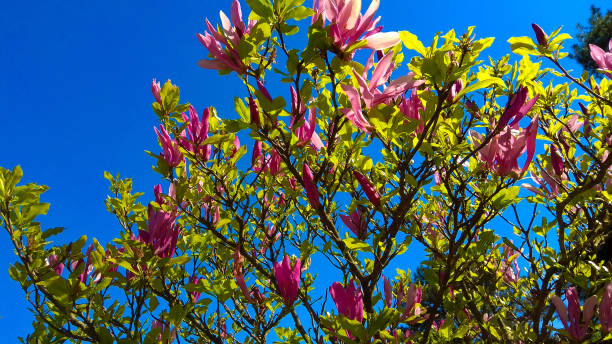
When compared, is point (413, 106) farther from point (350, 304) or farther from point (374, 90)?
point (350, 304)

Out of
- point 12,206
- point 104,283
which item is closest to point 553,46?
point 104,283

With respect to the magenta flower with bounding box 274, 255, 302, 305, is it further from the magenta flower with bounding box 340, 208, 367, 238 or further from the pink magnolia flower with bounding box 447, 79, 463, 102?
the pink magnolia flower with bounding box 447, 79, 463, 102

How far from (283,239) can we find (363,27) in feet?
4.66

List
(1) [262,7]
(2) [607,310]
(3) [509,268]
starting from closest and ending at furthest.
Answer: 1. (1) [262,7]
2. (2) [607,310]
3. (3) [509,268]

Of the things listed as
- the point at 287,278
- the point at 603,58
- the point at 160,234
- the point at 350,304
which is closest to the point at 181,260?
the point at 160,234

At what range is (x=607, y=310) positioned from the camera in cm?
179

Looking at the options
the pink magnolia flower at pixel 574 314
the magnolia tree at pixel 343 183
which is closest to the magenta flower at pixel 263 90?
the magnolia tree at pixel 343 183

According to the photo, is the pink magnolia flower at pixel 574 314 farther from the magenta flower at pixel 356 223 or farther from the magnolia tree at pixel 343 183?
the magenta flower at pixel 356 223

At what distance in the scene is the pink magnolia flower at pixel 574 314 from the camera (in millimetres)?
1869

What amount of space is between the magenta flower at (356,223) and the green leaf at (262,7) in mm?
1192

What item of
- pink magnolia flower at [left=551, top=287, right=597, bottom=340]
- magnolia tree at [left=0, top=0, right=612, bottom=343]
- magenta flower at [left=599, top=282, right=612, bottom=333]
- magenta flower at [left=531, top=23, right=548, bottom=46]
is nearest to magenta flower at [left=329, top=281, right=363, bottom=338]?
magnolia tree at [left=0, top=0, right=612, bottom=343]

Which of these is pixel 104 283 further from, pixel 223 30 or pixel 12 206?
pixel 223 30

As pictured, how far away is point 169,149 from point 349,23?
3.37 ft

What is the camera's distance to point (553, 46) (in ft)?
5.60
